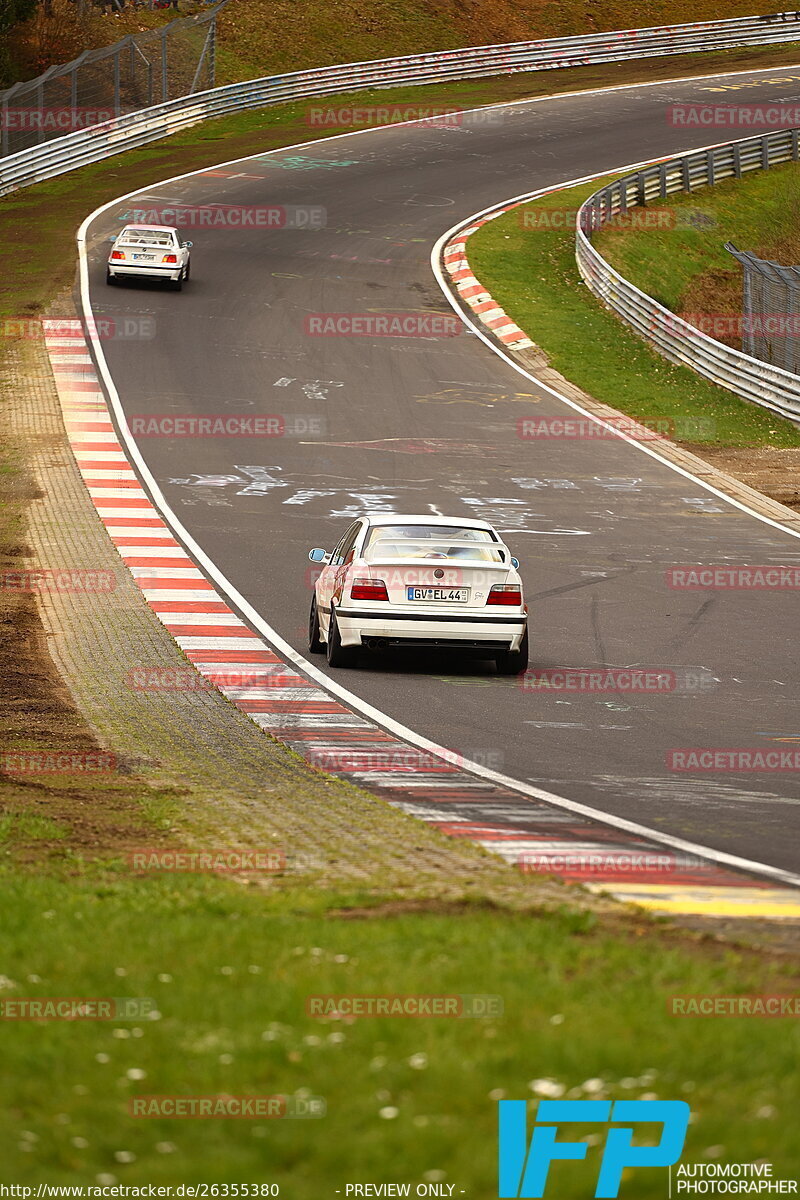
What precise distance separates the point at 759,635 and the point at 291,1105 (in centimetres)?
1295

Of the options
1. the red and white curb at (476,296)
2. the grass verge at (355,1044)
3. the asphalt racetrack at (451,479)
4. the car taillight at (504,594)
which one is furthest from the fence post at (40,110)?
the grass verge at (355,1044)

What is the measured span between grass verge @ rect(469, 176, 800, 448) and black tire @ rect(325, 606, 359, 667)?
16610mm

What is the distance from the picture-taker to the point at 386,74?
6138 cm

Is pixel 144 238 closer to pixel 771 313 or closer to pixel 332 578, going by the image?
pixel 771 313

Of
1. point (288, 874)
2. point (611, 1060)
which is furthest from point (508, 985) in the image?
point (288, 874)

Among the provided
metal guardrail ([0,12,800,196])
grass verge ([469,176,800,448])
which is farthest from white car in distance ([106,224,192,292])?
metal guardrail ([0,12,800,196])

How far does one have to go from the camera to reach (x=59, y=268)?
127ft

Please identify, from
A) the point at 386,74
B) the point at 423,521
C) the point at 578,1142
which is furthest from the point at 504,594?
the point at 386,74

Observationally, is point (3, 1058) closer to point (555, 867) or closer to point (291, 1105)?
point (291, 1105)

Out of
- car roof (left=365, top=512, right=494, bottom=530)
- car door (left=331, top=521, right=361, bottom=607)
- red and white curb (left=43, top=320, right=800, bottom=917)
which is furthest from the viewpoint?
car roof (left=365, top=512, right=494, bottom=530)

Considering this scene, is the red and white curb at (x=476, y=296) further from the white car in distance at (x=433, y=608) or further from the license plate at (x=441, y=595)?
the license plate at (x=441, y=595)

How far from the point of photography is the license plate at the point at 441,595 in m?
14.6

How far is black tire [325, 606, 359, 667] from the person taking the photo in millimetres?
14781

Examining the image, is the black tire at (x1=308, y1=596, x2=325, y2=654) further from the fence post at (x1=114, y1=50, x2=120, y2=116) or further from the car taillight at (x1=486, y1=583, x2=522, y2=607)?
the fence post at (x1=114, y1=50, x2=120, y2=116)
